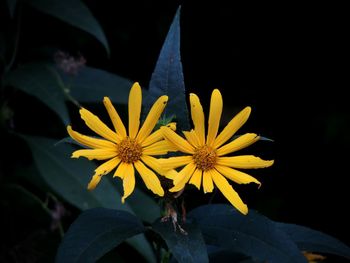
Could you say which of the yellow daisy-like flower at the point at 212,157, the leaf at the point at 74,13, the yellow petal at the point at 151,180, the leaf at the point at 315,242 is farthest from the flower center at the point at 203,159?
the leaf at the point at 74,13

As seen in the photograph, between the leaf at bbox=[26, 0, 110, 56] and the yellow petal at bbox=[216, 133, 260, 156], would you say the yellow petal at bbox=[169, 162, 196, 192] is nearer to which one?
the yellow petal at bbox=[216, 133, 260, 156]

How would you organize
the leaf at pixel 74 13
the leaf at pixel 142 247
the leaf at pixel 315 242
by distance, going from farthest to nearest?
the leaf at pixel 74 13, the leaf at pixel 142 247, the leaf at pixel 315 242

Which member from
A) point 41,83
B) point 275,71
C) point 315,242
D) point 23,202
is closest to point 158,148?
point 315,242

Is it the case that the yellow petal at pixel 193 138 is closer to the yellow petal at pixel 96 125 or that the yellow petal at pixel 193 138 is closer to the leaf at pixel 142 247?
the yellow petal at pixel 96 125

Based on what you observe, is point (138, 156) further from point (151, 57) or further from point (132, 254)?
point (151, 57)

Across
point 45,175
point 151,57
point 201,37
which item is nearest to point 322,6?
point 201,37

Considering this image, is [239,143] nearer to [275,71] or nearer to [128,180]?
[128,180]
